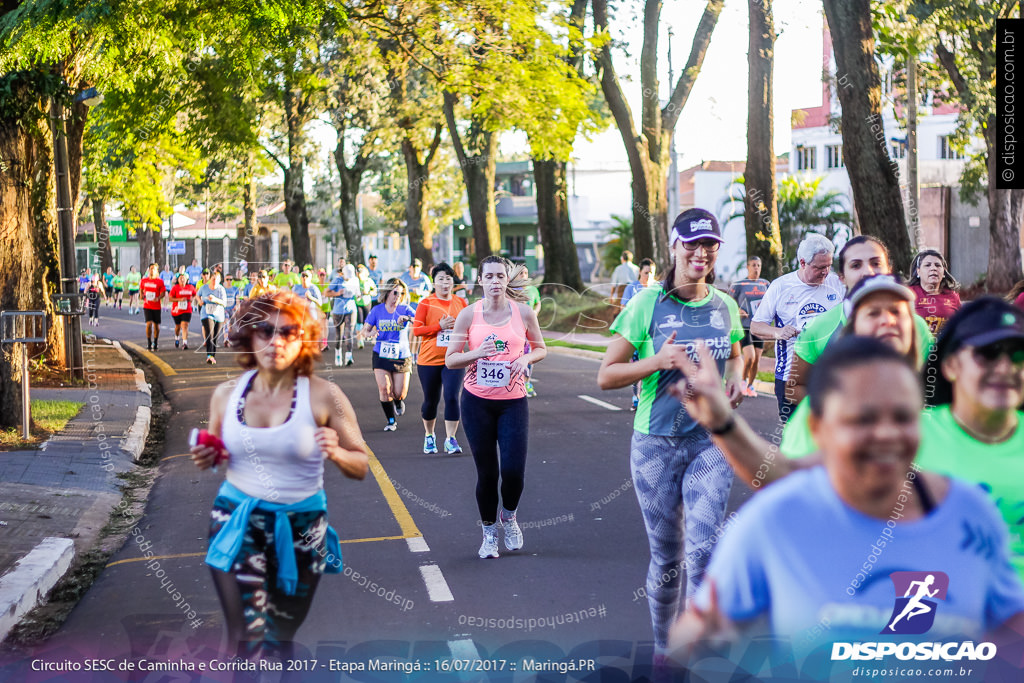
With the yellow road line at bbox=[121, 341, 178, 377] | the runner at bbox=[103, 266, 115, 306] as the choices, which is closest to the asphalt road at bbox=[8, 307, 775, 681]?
the yellow road line at bbox=[121, 341, 178, 377]

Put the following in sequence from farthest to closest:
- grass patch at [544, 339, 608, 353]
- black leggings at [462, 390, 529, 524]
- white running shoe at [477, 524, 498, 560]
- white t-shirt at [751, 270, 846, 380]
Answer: grass patch at [544, 339, 608, 353] → white t-shirt at [751, 270, 846, 380] → white running shoe at [477, 524, 498, 560] → black leggings at [462, 390, 529, 524]

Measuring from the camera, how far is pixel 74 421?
12.6 m

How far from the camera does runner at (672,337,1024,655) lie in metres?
2.20

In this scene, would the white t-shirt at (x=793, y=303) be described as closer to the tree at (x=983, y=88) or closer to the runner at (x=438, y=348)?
the runner at (x=438, y=348)

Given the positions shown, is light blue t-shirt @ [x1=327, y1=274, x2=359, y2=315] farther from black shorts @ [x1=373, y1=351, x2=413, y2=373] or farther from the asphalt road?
the asphalt road

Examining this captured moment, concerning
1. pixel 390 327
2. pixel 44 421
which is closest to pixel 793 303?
pixel 390 327

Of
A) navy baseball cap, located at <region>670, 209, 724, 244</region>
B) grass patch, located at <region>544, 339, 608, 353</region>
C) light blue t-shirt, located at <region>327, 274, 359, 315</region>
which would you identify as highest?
navy baseball cap, located at <region>670, 209, 724, 244</region>

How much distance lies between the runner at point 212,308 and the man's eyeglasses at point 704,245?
17.2 m

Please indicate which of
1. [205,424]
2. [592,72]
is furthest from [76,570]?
[592,72]

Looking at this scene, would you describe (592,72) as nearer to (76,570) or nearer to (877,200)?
(877,200)

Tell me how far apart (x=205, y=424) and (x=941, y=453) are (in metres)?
11.7

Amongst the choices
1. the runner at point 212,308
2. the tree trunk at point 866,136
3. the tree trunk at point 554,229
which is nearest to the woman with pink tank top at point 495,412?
the tree trunk at point 866,136

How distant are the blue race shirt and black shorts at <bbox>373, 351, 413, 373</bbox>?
0.06 m

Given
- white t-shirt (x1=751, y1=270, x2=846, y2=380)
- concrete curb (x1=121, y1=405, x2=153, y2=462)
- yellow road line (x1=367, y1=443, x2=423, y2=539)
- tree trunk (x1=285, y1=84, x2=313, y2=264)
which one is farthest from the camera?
tree trunk (x1=285, y1=84, x2=313, y2=264)
